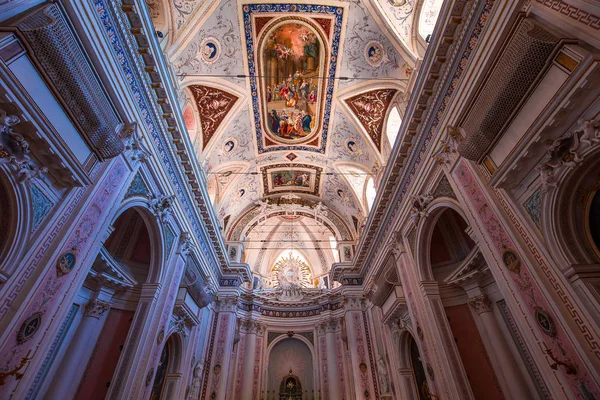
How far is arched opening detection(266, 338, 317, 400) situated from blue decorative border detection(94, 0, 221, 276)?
9.03m

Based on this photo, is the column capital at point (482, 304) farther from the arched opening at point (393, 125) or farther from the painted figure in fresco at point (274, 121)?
the painted figure in fresco at point (274, 121)

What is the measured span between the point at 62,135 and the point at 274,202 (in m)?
13.1

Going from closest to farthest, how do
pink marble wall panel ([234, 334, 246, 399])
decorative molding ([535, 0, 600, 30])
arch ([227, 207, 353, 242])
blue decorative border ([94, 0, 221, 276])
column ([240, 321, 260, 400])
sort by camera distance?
decorative molding ([535, 0, 600, 30]) < blue decorative border ([94, 0, 221, 276]) < pink marble wall panel ([234, 334, 246, 399]) < column ([240, 321, 260, 400]) < arch ([227, 207, 353, 242])

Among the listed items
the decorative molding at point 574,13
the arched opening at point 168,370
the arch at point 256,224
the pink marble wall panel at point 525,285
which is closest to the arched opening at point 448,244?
the pink marble wall panel at point 525,285

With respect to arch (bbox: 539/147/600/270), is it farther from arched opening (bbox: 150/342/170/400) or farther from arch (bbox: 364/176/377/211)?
arched opening (bbox: 150/342/170/400)

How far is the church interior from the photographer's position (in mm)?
3861

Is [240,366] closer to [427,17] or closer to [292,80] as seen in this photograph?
[292,80]

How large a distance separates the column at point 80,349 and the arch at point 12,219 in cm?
450

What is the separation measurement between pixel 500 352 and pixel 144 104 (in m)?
10.0

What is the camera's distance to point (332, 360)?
14.4 metres

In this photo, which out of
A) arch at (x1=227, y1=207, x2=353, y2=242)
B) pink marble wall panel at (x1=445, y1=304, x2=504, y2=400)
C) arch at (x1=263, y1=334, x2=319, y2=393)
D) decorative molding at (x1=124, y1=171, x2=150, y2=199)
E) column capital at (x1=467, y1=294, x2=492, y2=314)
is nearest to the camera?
decorative molding at (x1=124, y1=171, x2=150, y2=199)

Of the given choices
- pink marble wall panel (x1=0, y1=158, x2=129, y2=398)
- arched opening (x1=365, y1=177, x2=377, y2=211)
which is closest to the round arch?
pink marble wall panel (x1=0, y1=158, x2=129, y2=398)

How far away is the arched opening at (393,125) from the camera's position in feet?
33.3

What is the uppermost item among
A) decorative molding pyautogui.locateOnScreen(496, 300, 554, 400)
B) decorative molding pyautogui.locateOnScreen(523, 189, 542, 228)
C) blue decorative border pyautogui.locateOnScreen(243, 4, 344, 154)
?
blue decorative border pyautogui.locateOnScreen(243, 4, 344, 154)
